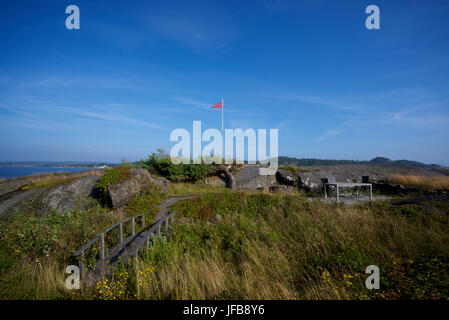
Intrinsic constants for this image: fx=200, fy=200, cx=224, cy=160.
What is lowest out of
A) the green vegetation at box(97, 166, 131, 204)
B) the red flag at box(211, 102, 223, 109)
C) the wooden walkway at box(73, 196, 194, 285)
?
the wooden walkway at box(73, 196, 194, 285)

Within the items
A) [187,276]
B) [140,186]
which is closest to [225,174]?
[140,186]

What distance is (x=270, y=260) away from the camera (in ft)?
14.5

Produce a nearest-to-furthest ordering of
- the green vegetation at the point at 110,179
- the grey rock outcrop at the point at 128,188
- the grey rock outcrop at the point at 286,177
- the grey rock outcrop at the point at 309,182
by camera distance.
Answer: the grey rock outcrop at the point at 128,188 < the green vegetation at the point at 110,179 < the grey rock outcrop at the point at 309,182 < the grey rock outcrop at the point at 286,177

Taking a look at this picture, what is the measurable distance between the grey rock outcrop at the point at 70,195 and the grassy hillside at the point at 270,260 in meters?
2.33

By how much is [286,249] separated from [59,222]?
346 inches

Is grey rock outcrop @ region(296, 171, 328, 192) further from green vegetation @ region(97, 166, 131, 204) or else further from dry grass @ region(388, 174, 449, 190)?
green vegetation @ region(97, 166, 131, 204)

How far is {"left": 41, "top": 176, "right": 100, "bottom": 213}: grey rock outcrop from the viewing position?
9727 millimetres

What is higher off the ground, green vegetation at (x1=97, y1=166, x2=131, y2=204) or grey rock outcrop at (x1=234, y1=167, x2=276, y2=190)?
green vegetation at (x1=97, y1=166, x2=131, y2=204)

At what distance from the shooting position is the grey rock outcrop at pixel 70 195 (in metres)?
9.73

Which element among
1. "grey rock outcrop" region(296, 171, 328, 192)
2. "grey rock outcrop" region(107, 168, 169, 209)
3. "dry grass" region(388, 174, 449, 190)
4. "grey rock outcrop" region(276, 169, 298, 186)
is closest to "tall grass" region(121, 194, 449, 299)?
"grey rock outcrop" region(107, 168, 169, 209)

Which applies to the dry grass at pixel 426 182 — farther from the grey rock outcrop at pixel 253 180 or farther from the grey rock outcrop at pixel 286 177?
the grey rock outcrop at pixel 253 180

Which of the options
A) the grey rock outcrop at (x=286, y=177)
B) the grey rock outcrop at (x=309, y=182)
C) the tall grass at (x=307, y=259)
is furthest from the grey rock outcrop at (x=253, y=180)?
the tall grass at (x=307, y=259)

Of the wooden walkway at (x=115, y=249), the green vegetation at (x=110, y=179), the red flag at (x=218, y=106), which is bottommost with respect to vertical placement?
the wooden walkway at (x=115, y=249)

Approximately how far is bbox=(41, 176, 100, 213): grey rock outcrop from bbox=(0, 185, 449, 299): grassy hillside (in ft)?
7.65
